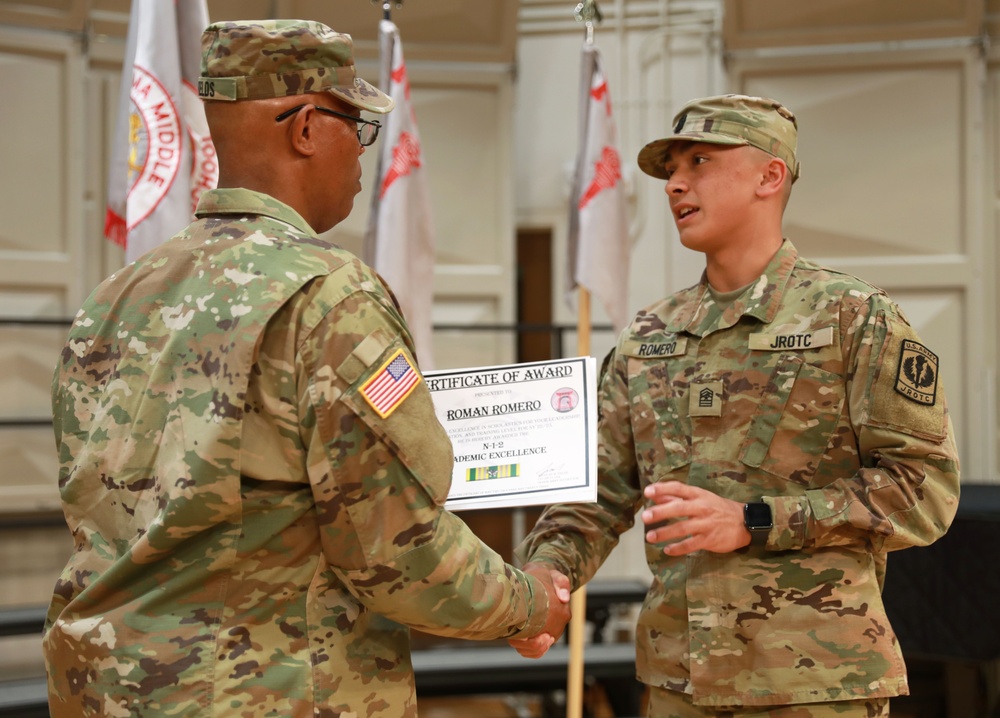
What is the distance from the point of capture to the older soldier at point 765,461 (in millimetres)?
1785

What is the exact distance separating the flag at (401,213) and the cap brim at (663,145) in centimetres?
204

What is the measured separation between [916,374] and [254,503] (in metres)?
1.16

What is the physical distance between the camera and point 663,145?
2096mm

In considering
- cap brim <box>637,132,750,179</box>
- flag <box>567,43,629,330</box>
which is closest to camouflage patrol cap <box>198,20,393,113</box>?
cap brim <box>637,132,750,179</box>

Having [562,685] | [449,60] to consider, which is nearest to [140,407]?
[562,685]

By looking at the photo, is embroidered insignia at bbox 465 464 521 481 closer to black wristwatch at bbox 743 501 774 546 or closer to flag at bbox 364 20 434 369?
black wristwatch at bbox 743 501 774 546

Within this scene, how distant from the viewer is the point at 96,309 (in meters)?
1.46

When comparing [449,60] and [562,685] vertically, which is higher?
[449,60]

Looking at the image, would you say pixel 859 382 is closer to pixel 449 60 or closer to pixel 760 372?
pixel 760 372

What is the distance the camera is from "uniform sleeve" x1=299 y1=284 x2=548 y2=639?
132cm

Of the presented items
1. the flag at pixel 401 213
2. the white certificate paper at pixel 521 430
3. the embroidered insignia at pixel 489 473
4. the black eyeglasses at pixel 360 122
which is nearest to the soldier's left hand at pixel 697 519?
the white certificate paper at pixel 521 430

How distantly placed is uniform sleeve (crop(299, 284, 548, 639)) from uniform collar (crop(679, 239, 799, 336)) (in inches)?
31.1

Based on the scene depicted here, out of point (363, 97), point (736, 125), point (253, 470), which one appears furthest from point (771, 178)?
point (253, 470)

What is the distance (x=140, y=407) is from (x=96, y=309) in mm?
191
